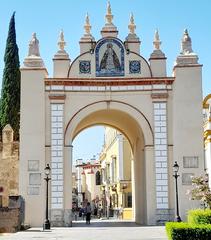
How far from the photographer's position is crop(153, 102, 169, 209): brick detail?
29328 mm

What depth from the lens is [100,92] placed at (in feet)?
99.3

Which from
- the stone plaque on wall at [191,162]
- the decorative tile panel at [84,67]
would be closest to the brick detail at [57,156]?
the decorative tile panel at [84,67]

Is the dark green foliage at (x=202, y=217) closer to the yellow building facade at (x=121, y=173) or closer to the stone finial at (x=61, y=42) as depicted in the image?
the stone finial at (x=61, y=42)

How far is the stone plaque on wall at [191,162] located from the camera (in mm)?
29375

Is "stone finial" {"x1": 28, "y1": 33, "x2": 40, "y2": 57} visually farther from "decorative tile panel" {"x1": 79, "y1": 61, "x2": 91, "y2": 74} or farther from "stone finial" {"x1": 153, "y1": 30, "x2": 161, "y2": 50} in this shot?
"stone finial" {"x1": 153, "y1": 30, "x2": 161, "y2": 50}

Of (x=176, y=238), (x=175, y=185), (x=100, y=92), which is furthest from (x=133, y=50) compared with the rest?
(x=176, y=238)

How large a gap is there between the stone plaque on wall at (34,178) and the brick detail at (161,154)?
6.11m

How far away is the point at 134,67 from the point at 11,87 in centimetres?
1347

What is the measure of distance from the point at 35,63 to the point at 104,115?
5.38 meters

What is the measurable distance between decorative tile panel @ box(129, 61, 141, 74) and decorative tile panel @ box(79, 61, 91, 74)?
2.26m

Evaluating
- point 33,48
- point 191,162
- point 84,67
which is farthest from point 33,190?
point 191,162

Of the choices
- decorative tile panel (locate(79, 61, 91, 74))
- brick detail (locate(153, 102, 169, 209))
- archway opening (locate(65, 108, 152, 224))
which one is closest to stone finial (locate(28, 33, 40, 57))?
decorative tile panel (locate(79, 61, 91, 74))

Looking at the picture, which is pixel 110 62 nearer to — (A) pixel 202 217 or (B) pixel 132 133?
(B) pixel 132 133

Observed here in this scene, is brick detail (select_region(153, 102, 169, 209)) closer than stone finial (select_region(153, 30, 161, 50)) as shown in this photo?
Yes
